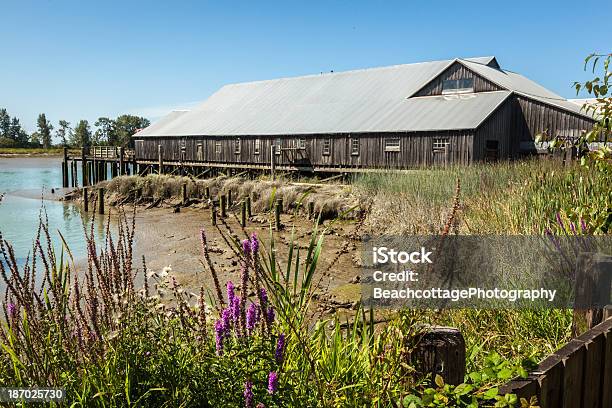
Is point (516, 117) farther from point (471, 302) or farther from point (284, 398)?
point (284, 398)

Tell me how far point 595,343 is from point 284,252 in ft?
44.5

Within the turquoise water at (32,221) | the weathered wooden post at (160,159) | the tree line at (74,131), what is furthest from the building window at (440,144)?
the tree line at (74,131)

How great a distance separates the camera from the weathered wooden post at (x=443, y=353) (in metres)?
2.08

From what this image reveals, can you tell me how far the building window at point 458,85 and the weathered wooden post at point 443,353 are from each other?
2852 centimetres

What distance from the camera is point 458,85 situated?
94.1 feet

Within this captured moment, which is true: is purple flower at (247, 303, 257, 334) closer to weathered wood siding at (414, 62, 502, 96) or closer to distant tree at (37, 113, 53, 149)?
weathered wood siding at (414, 62, 502, 96)

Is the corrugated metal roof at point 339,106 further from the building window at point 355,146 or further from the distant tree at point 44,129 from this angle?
the distant tree at point 44,129

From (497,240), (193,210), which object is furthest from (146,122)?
(497,240)

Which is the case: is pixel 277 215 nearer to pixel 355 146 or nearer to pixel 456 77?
pixel 355 146

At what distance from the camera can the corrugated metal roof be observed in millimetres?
26797

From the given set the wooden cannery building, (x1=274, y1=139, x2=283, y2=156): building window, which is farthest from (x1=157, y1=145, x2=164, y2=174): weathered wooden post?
(x1=274, y1=139, x2=283, y2=156): building window

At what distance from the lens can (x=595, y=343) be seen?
2.79 m

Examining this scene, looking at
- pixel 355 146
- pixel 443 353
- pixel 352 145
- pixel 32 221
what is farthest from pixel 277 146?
pixel 443 353

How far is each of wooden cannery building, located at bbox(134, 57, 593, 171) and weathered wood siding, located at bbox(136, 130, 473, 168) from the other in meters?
Answer: 0.05
